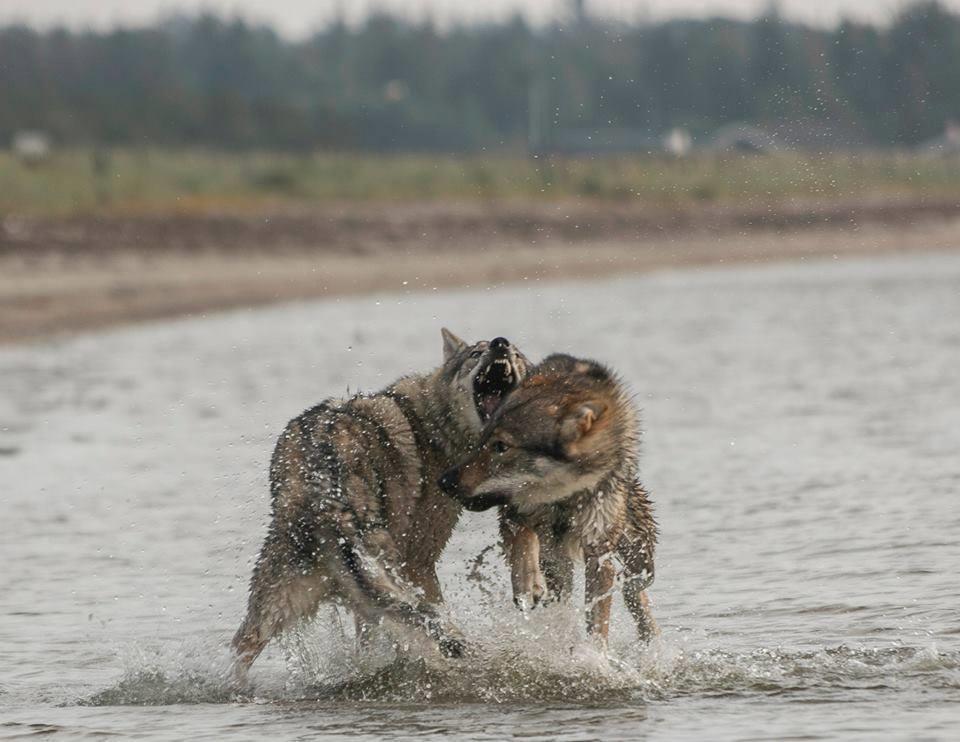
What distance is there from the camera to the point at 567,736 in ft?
19.2

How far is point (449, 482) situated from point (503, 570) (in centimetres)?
246

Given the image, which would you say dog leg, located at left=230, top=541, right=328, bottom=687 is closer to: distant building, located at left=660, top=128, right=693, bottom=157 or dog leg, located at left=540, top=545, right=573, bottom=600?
dog leg, located at left=540, top=545, right=573, bottom=600

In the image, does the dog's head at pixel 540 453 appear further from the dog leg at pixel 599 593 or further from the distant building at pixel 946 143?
the distant building at pixel 946 143

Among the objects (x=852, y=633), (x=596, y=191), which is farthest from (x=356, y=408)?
(x=596, y=191)

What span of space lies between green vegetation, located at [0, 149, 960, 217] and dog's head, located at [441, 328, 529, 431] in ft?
73.9

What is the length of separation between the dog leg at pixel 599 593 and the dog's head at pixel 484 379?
775 millimetres

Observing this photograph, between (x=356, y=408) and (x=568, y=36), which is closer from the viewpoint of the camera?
(x=356, y=408)

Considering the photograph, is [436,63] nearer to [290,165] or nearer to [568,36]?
[568,36]

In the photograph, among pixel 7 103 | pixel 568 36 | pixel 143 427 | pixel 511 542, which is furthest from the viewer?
pixel 568 36

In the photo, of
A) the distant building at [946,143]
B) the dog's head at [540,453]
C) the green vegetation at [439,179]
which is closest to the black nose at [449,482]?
the dog's head at [540,453]

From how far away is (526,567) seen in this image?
648cm

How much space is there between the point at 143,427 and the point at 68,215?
14293mm

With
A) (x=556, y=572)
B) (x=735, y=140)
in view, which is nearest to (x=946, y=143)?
(x=735, y=140)

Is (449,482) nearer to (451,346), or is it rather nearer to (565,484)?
(565,484)
